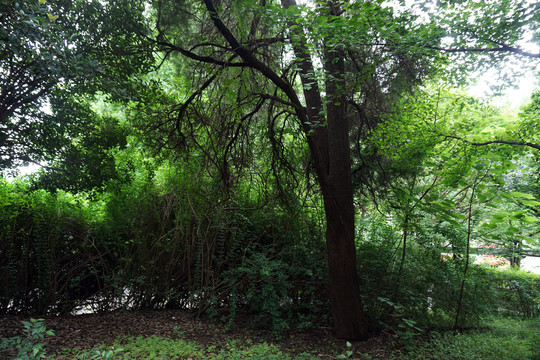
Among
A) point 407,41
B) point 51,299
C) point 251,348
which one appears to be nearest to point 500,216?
point 407,41

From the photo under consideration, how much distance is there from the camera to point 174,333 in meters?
4.51

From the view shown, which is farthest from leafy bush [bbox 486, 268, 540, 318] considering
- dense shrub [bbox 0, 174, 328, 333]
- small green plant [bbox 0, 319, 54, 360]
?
small green plant [bbox 0, 319, 54, 360]

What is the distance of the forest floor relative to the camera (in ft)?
13.3

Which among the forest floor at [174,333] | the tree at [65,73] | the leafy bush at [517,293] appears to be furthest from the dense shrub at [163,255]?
the leafy bush at [517,293]

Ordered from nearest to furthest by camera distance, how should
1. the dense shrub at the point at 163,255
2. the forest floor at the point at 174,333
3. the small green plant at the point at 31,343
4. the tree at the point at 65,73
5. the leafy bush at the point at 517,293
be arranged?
the small green plant at the point at 31,343 → the tree at the point at 65,73 → the forest floor at the point at 174,333 → the dense shrub at the point at 163,255 → the leafy bush at the point at 517,293

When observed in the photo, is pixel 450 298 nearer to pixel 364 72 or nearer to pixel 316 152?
pixel 316 152

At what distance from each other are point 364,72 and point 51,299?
5.21 m

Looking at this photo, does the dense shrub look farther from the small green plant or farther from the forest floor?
the small green plant

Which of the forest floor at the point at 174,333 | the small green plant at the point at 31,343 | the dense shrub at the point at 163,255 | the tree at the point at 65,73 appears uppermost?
the tree at the point at 65,73

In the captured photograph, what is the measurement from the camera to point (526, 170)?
718 centimetres

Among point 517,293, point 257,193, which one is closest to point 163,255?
point 257,193

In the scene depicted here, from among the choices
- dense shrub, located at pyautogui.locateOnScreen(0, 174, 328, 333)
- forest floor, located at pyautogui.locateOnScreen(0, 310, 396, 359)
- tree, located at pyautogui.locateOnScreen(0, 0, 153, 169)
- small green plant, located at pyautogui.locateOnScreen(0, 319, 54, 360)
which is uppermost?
tree, located at pyautogui.locateOnScreen(0, 0, 153, 169)

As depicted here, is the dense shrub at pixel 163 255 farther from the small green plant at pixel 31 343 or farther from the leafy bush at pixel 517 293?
the leafy bush at pixel 517 293

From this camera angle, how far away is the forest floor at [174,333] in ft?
13.3
